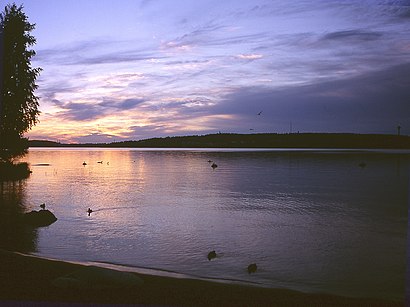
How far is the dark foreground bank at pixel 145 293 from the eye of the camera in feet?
24.1

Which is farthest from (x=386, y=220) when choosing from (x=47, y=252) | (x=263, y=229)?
(x=47, y=252)

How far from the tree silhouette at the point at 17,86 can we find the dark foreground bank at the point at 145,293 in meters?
20.6

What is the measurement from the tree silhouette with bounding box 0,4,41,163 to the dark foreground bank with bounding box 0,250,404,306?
20.6m

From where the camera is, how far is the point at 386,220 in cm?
2272

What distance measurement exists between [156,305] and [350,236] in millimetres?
13689

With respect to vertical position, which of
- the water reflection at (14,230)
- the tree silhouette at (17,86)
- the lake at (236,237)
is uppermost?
the tree silhouette at (17,86)

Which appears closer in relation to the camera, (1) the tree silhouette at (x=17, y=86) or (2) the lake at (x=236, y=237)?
(2) the lake at (x=236, y=237)

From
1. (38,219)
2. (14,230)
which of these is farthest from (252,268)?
(38,219)

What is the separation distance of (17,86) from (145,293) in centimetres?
2550

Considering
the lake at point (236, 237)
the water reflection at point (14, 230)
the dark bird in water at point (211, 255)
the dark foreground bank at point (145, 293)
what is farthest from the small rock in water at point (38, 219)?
the dark bird in water at point (211, 255)

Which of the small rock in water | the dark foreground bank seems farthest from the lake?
the dark foreground bank

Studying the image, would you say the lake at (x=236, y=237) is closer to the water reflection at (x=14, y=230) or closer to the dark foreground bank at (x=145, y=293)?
the water reflection at (x=14, y=230)

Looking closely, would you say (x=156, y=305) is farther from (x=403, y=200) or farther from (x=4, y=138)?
(x=403, y=200)

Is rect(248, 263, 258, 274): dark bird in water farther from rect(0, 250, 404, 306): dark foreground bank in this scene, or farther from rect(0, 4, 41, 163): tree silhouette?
rect(0, 4, 41, 163): tree silhouette
